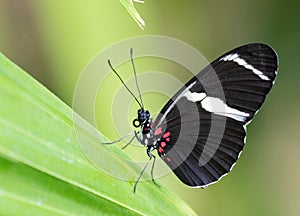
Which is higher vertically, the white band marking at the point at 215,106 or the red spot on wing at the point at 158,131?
the white band marking at the point at 215,106

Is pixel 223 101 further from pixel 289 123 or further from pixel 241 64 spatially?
pixel 289 123

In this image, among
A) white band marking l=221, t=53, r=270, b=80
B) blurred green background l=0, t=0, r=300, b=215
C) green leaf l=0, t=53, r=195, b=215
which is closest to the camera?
green leaf l=0, t=53, r=195, b=215

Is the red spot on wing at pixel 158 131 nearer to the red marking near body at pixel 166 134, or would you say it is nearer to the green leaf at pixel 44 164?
the red marking near body at pixel 166 134

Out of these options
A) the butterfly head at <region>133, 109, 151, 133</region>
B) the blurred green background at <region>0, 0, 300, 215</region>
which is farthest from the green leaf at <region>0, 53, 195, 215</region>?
the blurred green background at <region>0, 0, 300, 215</region>

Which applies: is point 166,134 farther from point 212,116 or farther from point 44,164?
point 44,164

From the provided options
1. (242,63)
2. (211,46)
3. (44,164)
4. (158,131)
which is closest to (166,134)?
(158,131)

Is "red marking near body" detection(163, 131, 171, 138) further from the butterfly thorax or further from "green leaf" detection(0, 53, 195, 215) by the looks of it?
"green leaf" detection(0, 53, 195, 215)

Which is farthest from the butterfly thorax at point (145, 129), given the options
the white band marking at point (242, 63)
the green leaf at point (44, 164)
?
the green leaf at point (44, 164)
